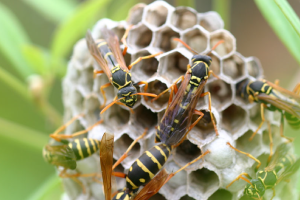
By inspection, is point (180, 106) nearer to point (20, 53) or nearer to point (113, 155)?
point (113, 155)

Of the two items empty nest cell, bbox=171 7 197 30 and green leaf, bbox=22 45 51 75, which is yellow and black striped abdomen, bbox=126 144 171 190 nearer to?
empty nest cell, bbox=171 7 197 30

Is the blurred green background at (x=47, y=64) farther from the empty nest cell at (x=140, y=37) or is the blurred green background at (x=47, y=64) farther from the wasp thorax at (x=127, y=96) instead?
the wasp thorax at (x=127, y=96)

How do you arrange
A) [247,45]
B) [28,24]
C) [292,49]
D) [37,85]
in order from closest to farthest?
[292,49] < [37,85] < [247,45] < [28,24]

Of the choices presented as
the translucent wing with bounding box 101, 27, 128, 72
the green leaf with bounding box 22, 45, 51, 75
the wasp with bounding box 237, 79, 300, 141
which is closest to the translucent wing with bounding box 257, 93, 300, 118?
the wasp with bounding box 237, 79, 300, 141

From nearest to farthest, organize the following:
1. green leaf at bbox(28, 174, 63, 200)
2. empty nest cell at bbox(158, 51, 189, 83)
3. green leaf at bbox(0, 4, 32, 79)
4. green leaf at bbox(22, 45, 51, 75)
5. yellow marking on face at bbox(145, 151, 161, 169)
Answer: yellow marking on face at bbox(145, 151, 161, 169) → empty nest cell at bbox(158, 51, 189, 83) → green leaf at bbox(28, 174, 63, 200) → green leaf at bbox(22, 45, 51, 75) → green leaf at bbox(0, 4, 32, 79)

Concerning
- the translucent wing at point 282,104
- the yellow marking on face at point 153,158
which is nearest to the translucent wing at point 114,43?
the yellow marking on face at point 153,158

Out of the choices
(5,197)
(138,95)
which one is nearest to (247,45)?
(138,95)
